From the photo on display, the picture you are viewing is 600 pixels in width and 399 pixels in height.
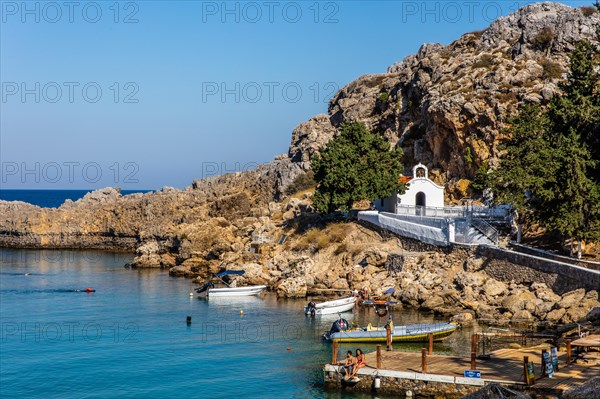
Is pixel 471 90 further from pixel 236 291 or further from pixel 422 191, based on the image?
pixel 236 291

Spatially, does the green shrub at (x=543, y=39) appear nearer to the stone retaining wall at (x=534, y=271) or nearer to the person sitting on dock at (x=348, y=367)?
the stone retaining wall at (x=534, y=271)

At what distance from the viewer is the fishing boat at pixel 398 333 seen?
4522cm

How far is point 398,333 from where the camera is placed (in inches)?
1784

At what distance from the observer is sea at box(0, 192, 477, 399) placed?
39.2 metres

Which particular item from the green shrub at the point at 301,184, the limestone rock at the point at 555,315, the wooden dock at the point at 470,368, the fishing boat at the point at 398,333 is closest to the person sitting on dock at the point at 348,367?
the wooden dock at the point at 470,368

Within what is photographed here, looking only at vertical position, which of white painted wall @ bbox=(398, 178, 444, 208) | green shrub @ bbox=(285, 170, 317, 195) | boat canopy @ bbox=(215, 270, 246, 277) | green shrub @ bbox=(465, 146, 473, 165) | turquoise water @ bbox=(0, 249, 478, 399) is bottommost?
turquoise water @ bbox=(0, 249, 478, 399)

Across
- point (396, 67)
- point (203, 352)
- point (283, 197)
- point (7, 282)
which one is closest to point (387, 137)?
point (283, 197)

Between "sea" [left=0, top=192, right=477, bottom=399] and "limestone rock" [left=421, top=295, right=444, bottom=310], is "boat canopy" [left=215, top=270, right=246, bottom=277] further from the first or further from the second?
"limestone rock" [left=421, top=295, right=444, bottom=310]

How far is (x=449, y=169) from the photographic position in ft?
295

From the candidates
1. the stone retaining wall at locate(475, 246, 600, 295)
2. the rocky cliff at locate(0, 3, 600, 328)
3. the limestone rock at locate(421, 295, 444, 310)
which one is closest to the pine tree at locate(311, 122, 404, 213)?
the rocky cliff at locate(0, 3, 600, 328)

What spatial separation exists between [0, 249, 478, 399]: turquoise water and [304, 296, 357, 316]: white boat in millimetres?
1294

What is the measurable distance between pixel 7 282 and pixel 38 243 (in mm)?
43342

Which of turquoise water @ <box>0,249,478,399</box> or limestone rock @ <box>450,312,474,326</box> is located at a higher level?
limestone rock @ <box>450,312,474,326</box>

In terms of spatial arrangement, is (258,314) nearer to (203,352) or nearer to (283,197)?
(203,352)
